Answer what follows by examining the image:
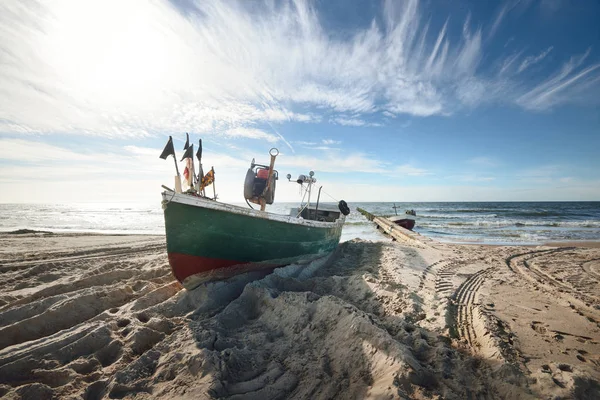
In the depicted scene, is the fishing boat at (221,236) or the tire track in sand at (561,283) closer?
the tire track in sand at (561,283)

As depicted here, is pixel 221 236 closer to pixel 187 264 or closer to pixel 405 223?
pixel 187 264

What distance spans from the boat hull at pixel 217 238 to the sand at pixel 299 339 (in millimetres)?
470

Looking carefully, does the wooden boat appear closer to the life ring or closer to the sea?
the sea

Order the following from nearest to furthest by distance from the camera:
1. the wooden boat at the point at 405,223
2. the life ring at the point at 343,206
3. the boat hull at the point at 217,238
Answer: the boat hull at the point at 217,238
the life ring at the point at 343,206
the wooden boat at the point at 405,223

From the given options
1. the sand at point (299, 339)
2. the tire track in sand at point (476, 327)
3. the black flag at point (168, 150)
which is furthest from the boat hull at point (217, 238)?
the tire track in sand at point (476, 327)

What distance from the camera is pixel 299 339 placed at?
10.4ft

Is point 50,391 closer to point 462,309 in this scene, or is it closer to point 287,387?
point 287,387

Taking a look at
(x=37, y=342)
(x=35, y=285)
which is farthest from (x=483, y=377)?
(x=35, y=285)

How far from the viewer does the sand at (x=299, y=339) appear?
234 cm

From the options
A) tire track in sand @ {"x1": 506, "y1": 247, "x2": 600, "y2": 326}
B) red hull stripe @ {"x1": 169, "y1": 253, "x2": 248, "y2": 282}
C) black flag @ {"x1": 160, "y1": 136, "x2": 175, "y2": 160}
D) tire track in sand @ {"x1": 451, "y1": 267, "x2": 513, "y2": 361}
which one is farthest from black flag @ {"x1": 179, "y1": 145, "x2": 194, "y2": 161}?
tire track in sand @ {"x1": 506, "y1": 247, "x2": 600, "y2": 326}

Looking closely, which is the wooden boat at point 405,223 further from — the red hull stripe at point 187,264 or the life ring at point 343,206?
the red hull stripe at point 187,264

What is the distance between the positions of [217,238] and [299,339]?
9.59 ft

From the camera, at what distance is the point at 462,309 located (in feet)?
14.0

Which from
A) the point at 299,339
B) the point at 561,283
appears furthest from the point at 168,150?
the point at 561,283
